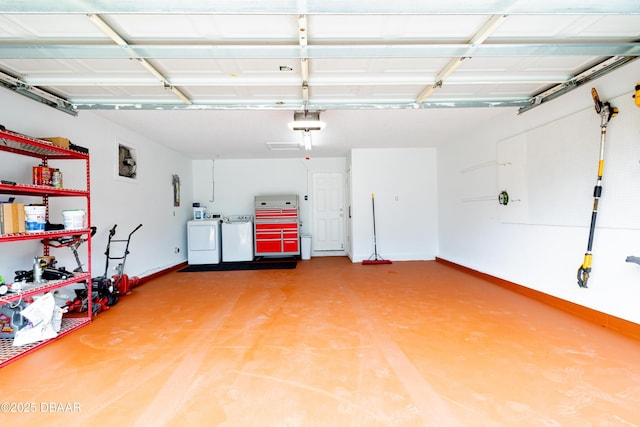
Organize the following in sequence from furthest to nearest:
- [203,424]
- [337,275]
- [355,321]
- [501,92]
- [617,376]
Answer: [337,275] < [501,92] < [355,321] < [617,376] < [203,424]

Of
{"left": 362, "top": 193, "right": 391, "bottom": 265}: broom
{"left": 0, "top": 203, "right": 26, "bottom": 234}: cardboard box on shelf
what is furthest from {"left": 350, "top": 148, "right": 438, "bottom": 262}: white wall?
{"left": 0, "top": 203, "right": 26, "bottom": 234}: cardboard box on shelf

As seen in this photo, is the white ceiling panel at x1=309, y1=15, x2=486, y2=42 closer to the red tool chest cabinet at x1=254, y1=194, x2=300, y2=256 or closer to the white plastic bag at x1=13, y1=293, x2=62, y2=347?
the white plastic bag at x1=13, y1=293, x2=62, y2=347

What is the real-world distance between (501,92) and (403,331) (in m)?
2.87

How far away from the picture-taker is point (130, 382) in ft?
6.37

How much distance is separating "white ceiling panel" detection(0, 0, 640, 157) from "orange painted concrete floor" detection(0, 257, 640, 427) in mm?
2305

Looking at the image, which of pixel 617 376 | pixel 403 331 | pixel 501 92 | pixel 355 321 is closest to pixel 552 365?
pixel 617 376

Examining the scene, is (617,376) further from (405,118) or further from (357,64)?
(405,118)

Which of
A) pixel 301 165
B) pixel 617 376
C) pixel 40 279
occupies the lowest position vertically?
pixel 617 376

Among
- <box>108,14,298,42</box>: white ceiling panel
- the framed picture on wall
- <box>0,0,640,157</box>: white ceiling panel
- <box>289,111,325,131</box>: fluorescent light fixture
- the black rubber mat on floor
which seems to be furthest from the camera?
the black rubber mat on floor

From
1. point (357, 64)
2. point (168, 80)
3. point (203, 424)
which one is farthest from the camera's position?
point (168, 80)

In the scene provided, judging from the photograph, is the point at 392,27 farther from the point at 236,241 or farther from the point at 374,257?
the point at 236,241

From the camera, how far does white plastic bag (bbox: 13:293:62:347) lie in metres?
2.42

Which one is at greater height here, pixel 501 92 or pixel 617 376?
pixel 501 92

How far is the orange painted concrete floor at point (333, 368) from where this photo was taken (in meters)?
1.61
